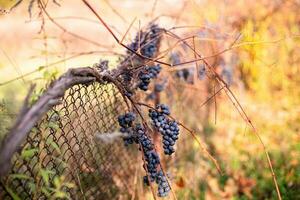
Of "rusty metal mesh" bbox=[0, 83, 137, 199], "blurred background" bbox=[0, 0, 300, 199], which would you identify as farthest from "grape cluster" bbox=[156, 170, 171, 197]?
"blurred background" bbox=[0, 0, 300, 199]

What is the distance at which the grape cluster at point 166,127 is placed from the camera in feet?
10.3

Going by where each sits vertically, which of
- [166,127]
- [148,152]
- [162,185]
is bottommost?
[162,185]

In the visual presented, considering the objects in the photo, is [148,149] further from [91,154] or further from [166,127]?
[91,154]

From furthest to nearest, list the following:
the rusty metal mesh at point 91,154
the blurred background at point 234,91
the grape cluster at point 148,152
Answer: the blurred background at point 234,91
the grape cluster at point 148,152
the rusty metal mesh at point 91,154

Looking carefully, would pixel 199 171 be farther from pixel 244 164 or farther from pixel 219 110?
pixel 219 110

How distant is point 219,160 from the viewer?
551 centimetres

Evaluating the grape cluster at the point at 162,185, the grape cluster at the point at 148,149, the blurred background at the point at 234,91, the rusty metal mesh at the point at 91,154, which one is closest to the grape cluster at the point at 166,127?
the grape cluster at the point at 148,149

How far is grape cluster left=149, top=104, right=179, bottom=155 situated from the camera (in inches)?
124

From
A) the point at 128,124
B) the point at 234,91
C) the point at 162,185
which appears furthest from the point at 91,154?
the point at 234,91

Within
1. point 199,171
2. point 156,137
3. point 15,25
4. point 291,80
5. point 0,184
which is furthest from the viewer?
point 15,25

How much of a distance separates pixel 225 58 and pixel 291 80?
1.08 m

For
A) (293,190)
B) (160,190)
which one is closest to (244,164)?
(293,190)

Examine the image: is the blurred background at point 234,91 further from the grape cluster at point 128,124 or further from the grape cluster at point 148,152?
the grape cluster at point 148,152

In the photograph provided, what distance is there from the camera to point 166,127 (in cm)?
316
